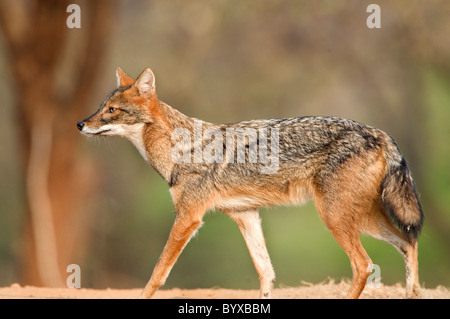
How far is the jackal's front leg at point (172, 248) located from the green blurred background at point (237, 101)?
27.4ft

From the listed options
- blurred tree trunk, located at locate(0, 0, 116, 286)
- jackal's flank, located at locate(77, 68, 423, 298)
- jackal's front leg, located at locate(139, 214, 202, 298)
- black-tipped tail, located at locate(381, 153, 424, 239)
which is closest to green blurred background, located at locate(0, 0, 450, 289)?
blurred tree trunk, located at locate(0, 0, 116, 286)

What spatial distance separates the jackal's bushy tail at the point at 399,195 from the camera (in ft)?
25.7

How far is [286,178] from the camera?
26.3ft

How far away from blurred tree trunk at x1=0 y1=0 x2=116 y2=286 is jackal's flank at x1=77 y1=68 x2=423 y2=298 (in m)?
7.64

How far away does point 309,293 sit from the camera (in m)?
9.20

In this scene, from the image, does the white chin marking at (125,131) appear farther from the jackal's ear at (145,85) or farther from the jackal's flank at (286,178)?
the jackal's ear at (145,85)

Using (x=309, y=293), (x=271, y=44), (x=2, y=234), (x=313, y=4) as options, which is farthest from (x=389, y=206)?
(x=2, y=234)

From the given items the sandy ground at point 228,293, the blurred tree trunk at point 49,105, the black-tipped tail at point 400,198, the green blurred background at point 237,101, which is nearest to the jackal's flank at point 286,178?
the black-tipped tail at point 400,198

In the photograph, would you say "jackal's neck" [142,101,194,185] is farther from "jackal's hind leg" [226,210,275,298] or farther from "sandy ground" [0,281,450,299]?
"sandy ground" [0,281,450,299]

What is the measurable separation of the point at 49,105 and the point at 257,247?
339 inches

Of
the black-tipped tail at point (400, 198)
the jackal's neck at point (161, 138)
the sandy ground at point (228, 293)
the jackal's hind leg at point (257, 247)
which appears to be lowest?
the sandy ground at point (228, 293)

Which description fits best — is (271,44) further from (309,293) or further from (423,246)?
(309,293)

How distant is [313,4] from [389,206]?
9120 millimetres

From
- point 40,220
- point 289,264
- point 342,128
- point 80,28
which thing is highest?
point 80,28
